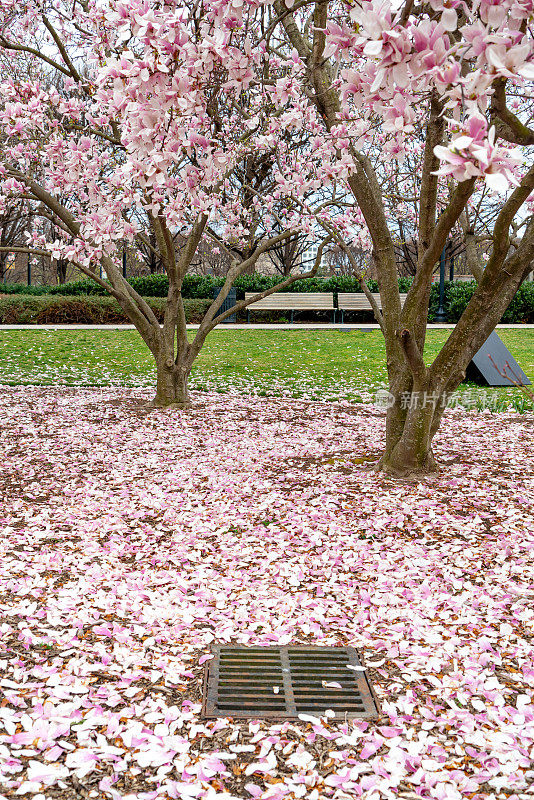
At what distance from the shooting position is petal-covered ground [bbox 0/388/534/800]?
2162mm

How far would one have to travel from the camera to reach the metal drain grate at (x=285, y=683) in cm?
249

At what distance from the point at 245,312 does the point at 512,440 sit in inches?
546

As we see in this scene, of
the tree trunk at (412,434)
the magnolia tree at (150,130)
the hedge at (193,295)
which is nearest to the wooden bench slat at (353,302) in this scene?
the hedge at (193,295)

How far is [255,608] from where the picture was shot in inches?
129

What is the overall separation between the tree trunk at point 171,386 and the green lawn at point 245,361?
166cm

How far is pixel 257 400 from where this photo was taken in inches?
340

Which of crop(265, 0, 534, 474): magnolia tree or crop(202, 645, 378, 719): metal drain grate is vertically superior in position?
crop(265, 0, 534, 474): magnolia tree

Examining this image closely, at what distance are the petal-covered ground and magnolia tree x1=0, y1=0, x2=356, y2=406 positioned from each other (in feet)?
6.22

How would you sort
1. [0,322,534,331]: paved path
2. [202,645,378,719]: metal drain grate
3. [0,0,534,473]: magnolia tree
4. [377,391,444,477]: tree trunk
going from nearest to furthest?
[0,0,534,473]: magnolia tree < [202,645,378,719]: metal drain grate < [377,391,444,477]: tree trunk < [0,322,534,331]: paved path

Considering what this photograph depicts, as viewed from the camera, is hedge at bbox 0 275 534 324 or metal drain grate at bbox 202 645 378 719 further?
hedge at bbox 0 275 534 324

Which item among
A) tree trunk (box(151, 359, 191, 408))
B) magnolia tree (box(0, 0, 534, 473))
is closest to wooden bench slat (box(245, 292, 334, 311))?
magnolia tree (box(0, 0, 534, 473))

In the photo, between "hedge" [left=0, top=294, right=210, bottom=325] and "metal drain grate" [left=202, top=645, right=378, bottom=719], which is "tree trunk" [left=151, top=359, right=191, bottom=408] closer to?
"metal drain grate" [left=202, top=645, right=378, bottom=719]

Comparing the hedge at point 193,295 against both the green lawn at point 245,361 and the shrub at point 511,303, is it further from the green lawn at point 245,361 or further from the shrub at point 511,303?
the green lawn at point 245,361

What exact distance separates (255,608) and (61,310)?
51.7ft
